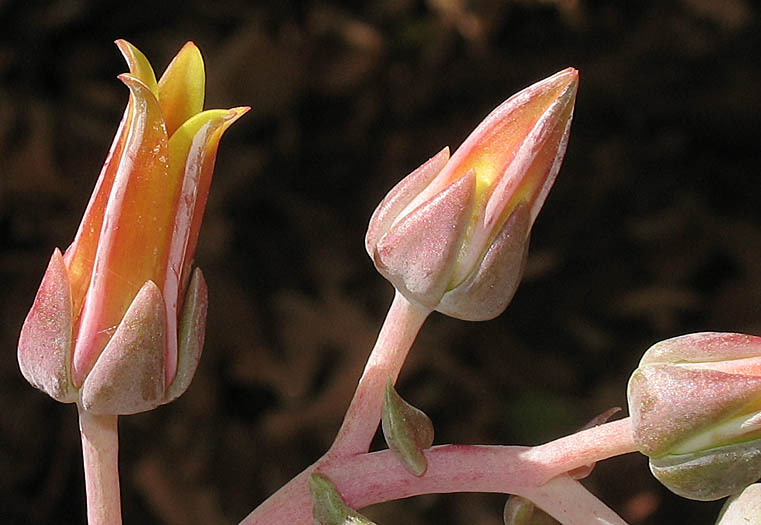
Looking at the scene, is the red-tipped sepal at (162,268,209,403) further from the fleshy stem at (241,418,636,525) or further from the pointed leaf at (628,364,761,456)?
the pointed leaf at (628,364,761,456)

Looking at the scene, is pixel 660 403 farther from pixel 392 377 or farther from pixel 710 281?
pixel 710 281

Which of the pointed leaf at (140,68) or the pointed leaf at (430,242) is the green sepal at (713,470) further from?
A: the pointed leaf at (140,68)

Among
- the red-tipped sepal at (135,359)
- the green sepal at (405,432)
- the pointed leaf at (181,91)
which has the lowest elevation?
the green sepal at (405,432)

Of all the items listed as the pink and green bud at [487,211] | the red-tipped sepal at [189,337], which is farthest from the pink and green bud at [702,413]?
the red-tipped sepal at [189,337]

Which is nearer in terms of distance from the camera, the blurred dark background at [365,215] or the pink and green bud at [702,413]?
the pink and green bud at [702,413]

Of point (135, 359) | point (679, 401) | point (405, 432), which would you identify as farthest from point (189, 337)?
point (679, 401)

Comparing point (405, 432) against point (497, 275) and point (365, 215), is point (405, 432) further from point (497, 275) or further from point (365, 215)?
point (365, 215)
